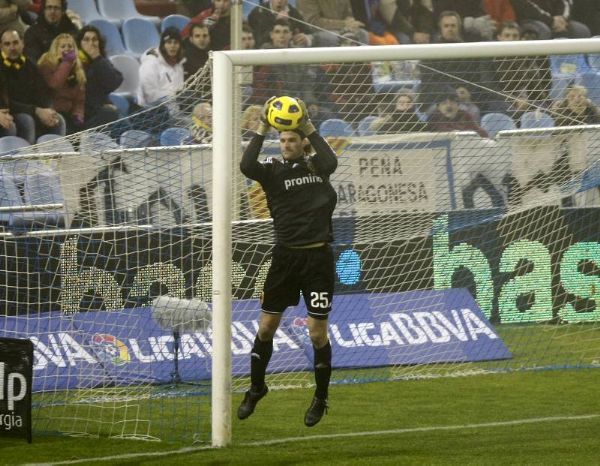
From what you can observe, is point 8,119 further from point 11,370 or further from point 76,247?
point 11,370

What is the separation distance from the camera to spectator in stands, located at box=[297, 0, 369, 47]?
54.7 ft

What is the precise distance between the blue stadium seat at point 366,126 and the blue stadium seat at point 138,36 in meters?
6.41

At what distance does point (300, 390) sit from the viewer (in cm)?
944

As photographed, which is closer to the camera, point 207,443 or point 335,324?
point 207,443

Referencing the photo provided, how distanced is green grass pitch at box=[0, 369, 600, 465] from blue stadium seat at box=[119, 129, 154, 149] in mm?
2289

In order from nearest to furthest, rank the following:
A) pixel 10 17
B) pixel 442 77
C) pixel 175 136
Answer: pixel 175 136
pixel 442 77
pixel 10 17

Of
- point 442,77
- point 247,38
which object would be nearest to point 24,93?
point 247,38

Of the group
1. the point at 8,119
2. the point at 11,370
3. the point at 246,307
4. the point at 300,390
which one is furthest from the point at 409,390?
the point at 8,119

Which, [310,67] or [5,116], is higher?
[310,67]

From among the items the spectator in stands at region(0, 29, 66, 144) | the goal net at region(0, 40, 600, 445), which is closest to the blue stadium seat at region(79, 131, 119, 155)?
the goal net at region(0, 40, 600, 445)

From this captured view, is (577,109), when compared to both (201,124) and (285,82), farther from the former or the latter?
(285,82)

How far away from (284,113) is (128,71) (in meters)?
9.47

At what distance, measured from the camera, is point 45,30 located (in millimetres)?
14781

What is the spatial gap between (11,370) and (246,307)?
333cm
